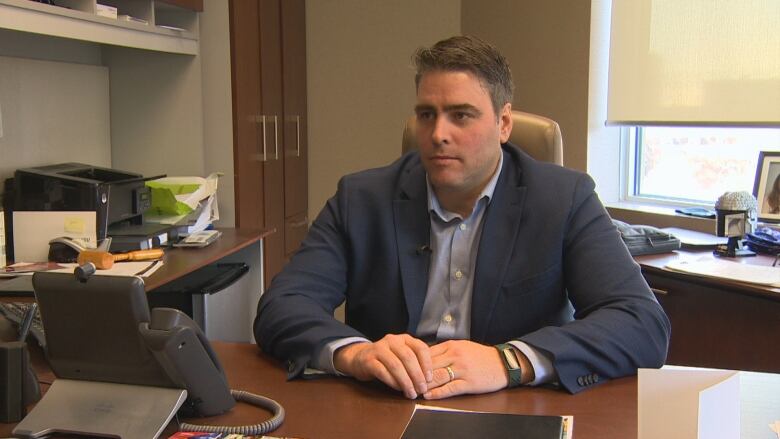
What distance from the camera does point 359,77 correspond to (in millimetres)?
4633

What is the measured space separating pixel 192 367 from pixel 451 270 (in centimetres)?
75

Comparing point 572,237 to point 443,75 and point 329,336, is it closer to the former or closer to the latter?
point 443,75

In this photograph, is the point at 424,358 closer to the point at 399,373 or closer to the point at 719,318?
the point at 399,373

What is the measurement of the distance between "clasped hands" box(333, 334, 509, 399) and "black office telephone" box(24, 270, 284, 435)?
0.19 metres

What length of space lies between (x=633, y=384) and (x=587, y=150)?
2235mm

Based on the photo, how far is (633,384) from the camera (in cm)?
136

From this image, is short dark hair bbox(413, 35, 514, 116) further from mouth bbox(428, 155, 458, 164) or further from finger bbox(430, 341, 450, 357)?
finger bbox(430, 341, 450, 357)

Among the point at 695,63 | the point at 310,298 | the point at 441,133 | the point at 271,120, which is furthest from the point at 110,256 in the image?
the point at 695,63

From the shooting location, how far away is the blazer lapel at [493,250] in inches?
66.1

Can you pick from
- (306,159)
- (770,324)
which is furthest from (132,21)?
(770,324)

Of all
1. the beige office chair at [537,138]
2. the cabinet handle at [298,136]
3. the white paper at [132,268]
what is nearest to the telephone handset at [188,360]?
the beige office chair at [537,138]

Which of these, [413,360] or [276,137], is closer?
[413,360]

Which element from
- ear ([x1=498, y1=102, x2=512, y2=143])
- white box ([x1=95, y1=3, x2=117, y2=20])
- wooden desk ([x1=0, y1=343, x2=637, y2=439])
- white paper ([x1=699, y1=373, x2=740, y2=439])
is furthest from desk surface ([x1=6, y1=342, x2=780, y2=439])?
white box ([x1=95, y1=3, x2=117, y2=20])

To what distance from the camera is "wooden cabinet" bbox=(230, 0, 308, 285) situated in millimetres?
3592
